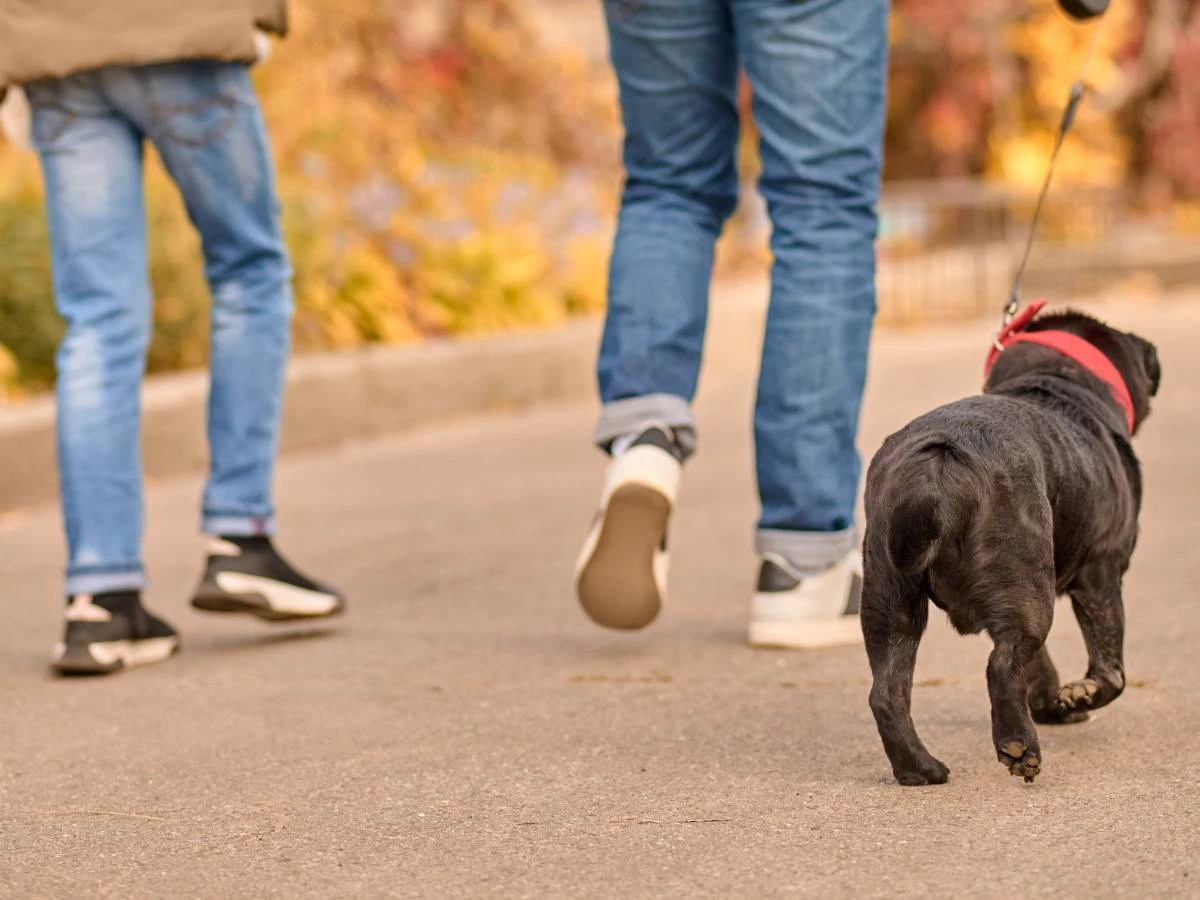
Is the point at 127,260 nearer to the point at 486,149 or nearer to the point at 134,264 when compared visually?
the point at 134,264

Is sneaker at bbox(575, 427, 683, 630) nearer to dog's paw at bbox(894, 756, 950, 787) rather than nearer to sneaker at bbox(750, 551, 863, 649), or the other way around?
sneaker at bbox(750, 551, 863, 649)

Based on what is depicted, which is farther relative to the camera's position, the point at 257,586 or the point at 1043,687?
the point at 257,586

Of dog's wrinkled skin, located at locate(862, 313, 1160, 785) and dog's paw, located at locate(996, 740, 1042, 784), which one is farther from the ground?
dog's wrinkled skin, located at locate(862, 313, 1160, 785)

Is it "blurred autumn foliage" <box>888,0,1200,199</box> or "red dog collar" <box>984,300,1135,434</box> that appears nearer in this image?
"red dog collar" <box>984,300,1135,434</box>

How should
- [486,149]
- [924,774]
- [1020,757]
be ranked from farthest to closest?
[486,149] < [924,774] < [1020,757]

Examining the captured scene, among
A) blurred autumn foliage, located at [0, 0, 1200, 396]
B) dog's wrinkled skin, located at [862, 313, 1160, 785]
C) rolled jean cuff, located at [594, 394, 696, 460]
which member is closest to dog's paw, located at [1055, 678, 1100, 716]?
dog's wrinkled skin, located at [862, 313, 1160, 785]

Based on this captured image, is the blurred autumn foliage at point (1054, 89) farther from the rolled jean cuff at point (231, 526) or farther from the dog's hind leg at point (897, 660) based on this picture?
the dog's hind leg at point (897, 660)

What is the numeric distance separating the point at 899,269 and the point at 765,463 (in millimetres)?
9604

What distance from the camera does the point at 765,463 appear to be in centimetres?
363

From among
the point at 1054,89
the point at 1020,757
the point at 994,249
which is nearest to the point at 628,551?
the point at 1020,757

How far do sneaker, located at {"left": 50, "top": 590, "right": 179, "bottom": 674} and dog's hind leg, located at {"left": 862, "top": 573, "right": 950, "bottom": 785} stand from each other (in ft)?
5.21

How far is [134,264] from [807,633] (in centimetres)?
145

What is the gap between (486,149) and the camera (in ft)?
40.3

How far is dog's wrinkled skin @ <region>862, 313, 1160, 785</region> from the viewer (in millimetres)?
2549
